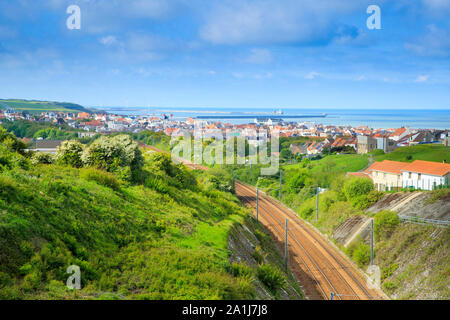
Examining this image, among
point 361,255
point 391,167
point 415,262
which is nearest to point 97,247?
point 415,262

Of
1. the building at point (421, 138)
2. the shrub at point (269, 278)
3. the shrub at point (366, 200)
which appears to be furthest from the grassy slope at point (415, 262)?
the building at point (421, 138)

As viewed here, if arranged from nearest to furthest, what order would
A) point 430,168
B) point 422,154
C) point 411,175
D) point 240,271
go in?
point 240,271 → point 430,168 → point 411,175 → point 422,154

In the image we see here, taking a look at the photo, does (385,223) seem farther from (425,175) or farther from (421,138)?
(421,138)

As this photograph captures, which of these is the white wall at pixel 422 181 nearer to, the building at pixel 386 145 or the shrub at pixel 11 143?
the building at pixel 386 145

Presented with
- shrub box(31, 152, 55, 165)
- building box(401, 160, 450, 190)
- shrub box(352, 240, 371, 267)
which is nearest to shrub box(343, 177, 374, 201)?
building box(401, 160, 450, 190)

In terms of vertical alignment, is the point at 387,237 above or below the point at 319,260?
above

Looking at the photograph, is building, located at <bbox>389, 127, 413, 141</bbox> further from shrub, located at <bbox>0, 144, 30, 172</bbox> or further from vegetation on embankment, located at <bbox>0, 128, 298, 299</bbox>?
shrub, located at <bbox>0, 144, 30, 172</bbox>

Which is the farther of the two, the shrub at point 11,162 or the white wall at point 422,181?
the white wall at point 422,181
